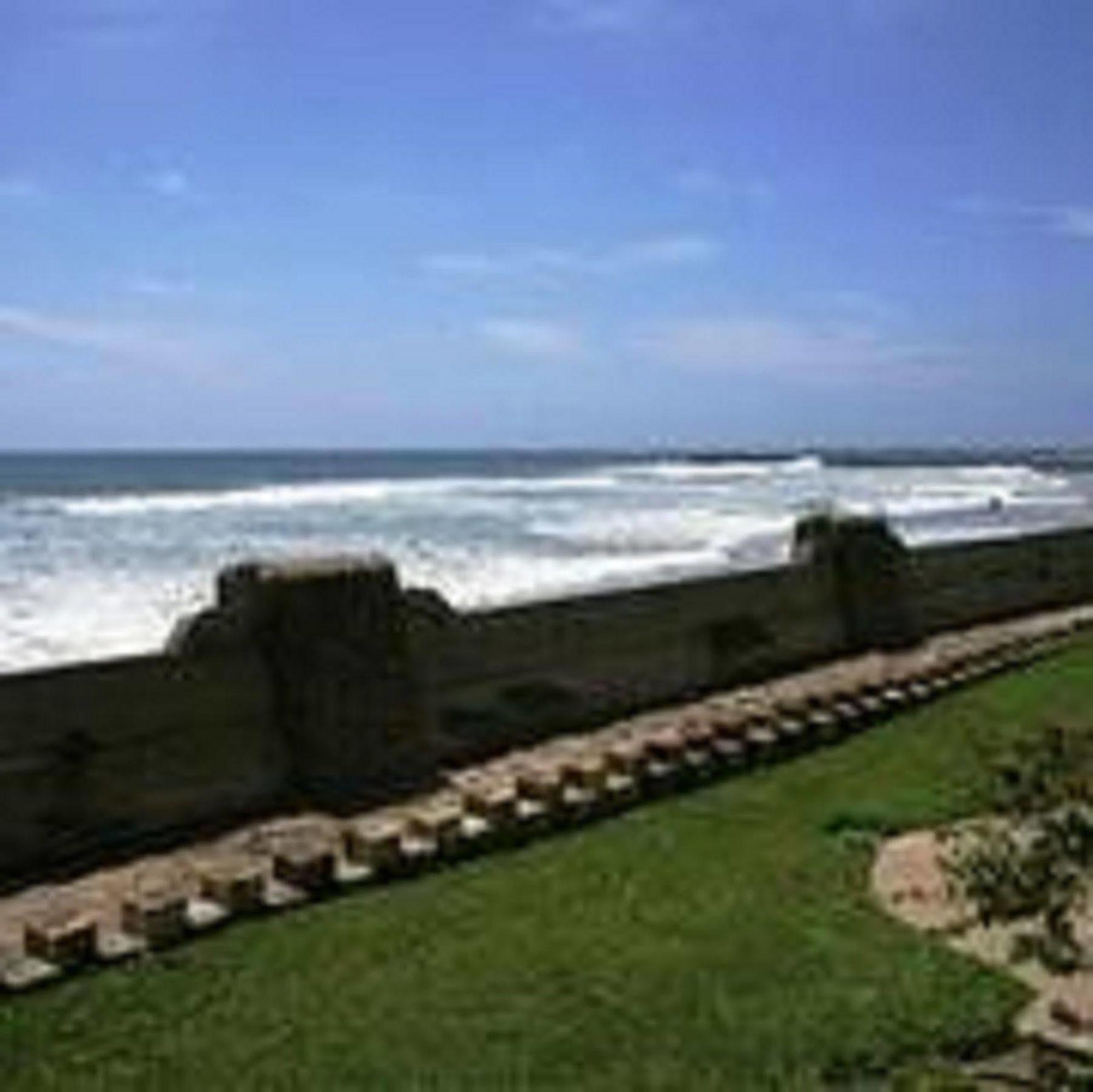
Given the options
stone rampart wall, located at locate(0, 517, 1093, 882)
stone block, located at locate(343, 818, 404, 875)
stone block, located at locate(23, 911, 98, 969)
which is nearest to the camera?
stone block, located at locate(23, 911, 98, 969)

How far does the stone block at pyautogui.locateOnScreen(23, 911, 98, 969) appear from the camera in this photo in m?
9.54

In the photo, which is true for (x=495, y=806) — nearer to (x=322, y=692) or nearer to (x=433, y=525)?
(x=322, y=692)

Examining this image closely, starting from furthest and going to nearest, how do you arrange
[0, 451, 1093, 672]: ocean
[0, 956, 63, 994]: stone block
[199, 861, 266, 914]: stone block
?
[0, 451, 1093, 672]: ocean → [199, 861, 266, 914]: stone block → [0, 956, 63, 994]: stone block

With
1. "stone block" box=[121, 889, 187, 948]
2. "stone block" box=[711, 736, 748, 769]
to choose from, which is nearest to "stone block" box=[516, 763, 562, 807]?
"stone block" box=[711, 736, 748, 769]

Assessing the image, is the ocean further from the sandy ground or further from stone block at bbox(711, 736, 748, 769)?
the sandy ground

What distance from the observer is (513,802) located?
12.2m

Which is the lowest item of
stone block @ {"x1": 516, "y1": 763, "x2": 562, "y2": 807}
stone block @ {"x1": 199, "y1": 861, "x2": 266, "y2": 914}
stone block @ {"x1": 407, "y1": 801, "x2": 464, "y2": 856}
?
stone block @ {"x1": 199, "y1": 861, "x2": 266, "y2": 914}

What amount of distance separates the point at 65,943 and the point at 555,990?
2201mm

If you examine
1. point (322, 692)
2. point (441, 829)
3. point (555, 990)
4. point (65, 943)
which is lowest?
point (555, 990)

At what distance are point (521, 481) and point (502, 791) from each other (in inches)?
3601

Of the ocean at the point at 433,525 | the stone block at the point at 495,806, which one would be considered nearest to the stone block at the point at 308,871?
the stone block at the point at 495,806

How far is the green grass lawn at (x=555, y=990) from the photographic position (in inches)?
327

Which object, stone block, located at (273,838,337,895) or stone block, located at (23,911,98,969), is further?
stone block, located at (273,838,337,895)

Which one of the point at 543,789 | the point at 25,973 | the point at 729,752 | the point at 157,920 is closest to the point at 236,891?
the point at 157,920
